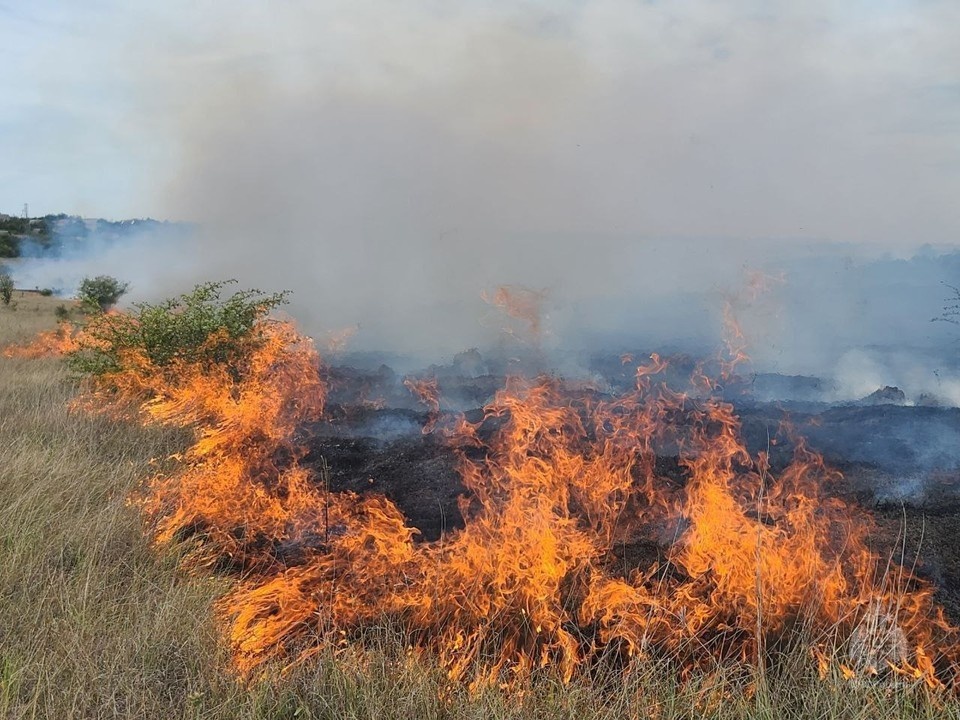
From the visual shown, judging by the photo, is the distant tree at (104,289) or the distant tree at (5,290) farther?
the distant tree at (5,290)

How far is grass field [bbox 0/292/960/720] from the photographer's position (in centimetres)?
274

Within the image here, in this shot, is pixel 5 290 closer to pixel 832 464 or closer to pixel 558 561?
pixel 558 561

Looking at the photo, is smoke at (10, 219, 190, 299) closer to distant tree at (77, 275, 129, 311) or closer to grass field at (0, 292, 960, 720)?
distant tree at (77, 275, 129, 311)

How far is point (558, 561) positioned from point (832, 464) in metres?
3.47

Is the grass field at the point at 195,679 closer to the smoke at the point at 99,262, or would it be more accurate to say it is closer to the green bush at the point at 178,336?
the green bush at the point at 178,336

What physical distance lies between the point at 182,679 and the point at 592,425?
5.26 meters

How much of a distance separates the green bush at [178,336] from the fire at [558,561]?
2.63 meters

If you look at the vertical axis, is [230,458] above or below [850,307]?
below

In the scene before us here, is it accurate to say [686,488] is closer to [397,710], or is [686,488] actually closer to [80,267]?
[397,710]

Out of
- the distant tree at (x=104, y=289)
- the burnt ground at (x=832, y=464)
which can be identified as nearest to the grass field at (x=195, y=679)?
the burnt ground at (x=832, y=464)

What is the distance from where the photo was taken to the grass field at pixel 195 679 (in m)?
2.74

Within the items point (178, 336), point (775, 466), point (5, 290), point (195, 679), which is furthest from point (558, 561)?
point (5, 290)

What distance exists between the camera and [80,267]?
107 ft

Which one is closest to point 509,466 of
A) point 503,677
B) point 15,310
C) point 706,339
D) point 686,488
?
point 686,488
